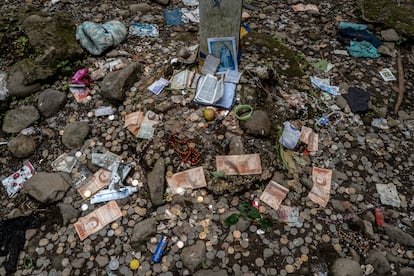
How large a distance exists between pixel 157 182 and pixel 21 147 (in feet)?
5.85

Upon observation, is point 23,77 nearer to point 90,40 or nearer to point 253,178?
point 90,40

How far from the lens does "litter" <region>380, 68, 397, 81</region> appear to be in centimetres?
468

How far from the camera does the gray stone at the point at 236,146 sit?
3.37 meters

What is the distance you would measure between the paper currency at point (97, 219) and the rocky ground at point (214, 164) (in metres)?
0.06

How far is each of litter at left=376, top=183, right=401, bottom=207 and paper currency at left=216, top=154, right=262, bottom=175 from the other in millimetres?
1414

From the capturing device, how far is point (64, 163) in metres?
3.57

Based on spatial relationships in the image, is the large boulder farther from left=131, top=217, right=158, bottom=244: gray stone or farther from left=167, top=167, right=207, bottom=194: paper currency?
left=131, top=217, right=158, bottom=244: gray stone

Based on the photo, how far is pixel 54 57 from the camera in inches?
169

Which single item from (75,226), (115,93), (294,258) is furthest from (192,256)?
(115,93)

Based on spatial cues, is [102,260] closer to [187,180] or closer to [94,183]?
[94,183]

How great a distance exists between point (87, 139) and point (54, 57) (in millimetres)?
1450

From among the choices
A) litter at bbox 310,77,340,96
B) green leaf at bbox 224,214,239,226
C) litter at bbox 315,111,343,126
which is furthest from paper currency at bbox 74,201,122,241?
litter at bbox 310,77,340,96

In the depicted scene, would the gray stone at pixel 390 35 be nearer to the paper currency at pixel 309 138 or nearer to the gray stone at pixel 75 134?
the paper currency at pixel 309 138

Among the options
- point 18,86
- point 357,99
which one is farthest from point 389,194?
point 18,86
